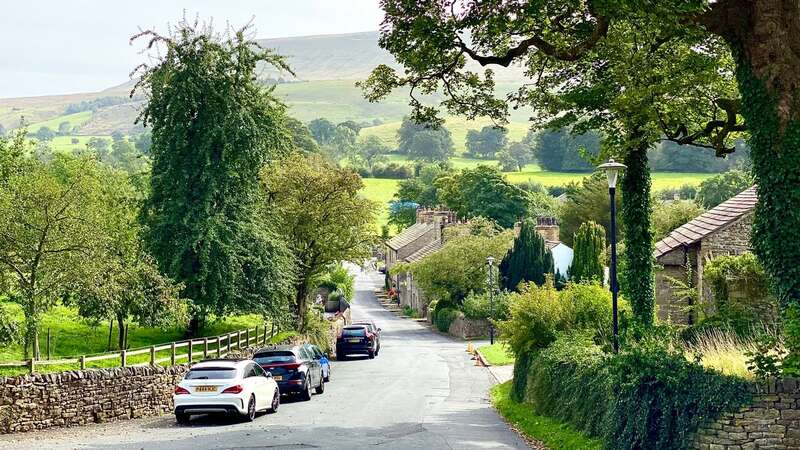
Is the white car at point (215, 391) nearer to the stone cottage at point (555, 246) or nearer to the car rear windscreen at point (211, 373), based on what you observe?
the car rear windscreen at point (211, 373)

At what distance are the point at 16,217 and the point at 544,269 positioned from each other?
4560 cm

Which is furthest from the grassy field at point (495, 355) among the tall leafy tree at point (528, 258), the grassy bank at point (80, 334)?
the grassy bank at point (80, 334)

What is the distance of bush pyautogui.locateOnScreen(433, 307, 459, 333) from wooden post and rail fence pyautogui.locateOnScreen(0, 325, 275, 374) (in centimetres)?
2735

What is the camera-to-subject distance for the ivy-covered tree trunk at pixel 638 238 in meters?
27.1

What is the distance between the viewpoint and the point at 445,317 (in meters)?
70.4

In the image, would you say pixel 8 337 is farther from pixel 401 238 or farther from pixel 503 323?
pixel 401 238

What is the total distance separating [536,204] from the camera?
101 meters

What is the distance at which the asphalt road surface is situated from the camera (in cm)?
1942

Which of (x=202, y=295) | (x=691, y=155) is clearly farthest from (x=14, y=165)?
(x=691, y=155)

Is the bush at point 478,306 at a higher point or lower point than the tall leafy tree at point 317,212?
lower

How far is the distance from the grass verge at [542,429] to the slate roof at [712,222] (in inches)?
491

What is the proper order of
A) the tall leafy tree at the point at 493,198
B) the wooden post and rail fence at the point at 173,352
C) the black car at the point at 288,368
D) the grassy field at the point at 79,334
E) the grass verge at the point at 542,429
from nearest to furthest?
the grass verge at the point at 542,429 < the wooden post and rail fence at the point at 173,352 < the black car at the point at 288,368 < the grassy field at the point at 79,334 < the tall leafy tree at the point at 493,198

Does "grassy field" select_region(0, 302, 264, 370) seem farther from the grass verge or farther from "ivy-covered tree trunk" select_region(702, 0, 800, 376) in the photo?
"ivy-covered tree trunk" select_region(702, 0, 800, 376)

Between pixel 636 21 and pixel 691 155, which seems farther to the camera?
pixel 691 155
